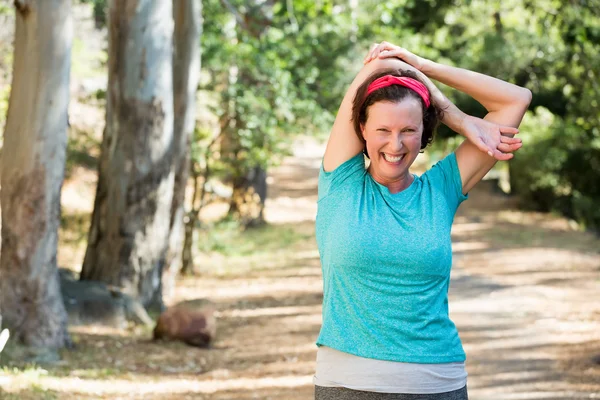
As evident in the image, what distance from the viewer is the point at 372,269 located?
120 inches

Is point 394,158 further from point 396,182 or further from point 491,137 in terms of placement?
point 491,137

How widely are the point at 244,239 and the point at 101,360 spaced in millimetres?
12020

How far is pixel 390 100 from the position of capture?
3178 millimetres

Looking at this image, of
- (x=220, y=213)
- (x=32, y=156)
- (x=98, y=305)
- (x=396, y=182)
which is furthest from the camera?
(x=220, y=213)

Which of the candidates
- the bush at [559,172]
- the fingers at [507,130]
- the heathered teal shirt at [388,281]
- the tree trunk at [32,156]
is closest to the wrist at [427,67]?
the fingers at [507,130]

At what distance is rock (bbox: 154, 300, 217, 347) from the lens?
1017 cm

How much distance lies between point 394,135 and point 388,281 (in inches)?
19.9

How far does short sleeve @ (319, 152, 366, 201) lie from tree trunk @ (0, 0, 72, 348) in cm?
547

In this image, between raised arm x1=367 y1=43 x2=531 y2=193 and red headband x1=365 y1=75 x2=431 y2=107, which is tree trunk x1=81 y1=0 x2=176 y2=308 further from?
red headband x1=365 y1=75 x2=431 y2=107

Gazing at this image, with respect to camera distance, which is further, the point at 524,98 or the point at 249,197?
the point at 249,197

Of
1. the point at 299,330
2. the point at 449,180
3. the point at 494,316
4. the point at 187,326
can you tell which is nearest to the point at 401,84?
the point at 449,180

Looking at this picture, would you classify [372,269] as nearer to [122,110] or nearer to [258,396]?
[258,396]

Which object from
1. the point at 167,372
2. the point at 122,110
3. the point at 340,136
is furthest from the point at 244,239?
the point at 340,136

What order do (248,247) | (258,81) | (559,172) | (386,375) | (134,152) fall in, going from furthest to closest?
(559,172), (248,247), (258,81), (134,152), (386,375)
